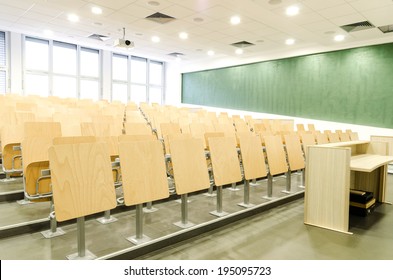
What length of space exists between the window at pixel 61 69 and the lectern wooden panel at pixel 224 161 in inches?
285

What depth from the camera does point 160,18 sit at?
5.45 meters

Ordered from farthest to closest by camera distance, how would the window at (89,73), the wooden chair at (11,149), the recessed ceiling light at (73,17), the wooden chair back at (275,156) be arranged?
the window at (89,73) → the recessed ceiling light at (73,17) → the wooden chair back at (275,156) → the wooden chair at (11,149)

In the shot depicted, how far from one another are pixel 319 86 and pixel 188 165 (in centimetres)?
594

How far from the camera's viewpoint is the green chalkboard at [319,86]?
603 centimetres

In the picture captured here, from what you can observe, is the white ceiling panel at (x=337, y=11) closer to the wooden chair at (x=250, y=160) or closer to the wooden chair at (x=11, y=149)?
the wooden chair at (x=250, y=160)

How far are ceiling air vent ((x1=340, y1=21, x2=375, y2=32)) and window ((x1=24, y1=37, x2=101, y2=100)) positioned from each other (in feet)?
22.6

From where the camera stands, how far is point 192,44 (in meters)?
7.29

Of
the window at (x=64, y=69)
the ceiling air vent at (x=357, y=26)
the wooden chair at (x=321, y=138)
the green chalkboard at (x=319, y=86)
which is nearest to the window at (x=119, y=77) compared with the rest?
the window at (x=64, y=69)

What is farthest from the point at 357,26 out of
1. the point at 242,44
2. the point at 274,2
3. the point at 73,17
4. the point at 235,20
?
the point at 73,17

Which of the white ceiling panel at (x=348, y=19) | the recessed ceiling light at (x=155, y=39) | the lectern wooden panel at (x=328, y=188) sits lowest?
the lectern wooden panel at (x=328, y=188)

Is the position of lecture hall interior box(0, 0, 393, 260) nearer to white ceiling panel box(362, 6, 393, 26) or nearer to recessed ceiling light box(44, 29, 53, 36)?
white ceiling panel box(362, 6, 393, 26)

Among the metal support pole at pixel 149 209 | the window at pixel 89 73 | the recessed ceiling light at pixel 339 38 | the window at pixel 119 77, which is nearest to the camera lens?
the metal support pole at pixel 149 209

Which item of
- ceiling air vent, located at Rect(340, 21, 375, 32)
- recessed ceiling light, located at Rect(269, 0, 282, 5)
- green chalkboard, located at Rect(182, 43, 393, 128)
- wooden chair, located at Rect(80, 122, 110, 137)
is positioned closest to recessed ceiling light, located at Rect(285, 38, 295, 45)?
green chalkboard, located at Rect(182, 43, 393, 128)
